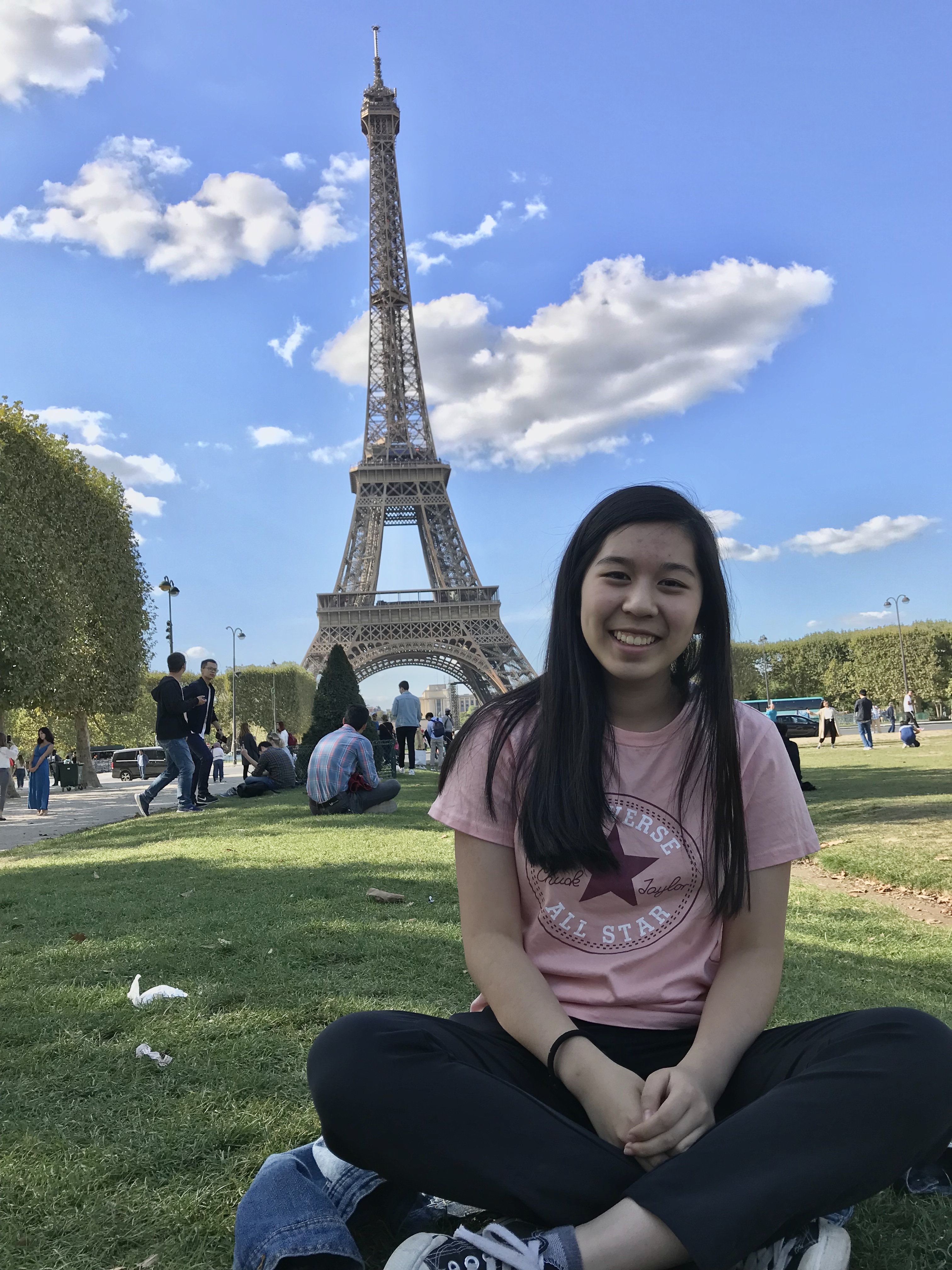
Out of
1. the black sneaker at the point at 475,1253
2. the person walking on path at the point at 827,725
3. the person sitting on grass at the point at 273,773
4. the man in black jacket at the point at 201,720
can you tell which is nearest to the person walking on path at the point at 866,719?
the person walking on path at the point at 827,725

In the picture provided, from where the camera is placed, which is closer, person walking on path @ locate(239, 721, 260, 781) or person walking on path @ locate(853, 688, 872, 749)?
person walking on path @ locate(239, 721, 260, 781)

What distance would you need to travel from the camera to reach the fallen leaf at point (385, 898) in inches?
216

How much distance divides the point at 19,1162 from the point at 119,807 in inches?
634

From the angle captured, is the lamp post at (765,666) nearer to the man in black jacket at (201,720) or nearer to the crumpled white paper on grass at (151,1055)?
the man in black jacket at (201,720)

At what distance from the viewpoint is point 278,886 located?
20.0 feet

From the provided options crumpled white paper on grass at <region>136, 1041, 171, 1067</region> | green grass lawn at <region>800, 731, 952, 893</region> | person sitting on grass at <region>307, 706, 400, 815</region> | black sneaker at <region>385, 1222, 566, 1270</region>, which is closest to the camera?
black sneaker at <region>385, 1222, 566, 1270</region>

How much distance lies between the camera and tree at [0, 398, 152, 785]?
19391 mm

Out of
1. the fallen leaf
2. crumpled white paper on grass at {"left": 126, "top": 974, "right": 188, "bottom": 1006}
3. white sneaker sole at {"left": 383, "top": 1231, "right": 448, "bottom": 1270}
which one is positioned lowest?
the fallen leaf

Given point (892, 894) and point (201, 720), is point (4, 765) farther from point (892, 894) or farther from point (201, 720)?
point (892, 894)

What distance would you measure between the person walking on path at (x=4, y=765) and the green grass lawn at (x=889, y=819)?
13147mm

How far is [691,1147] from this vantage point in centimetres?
159

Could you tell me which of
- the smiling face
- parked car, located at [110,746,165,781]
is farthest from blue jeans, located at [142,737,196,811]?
parked car, located at [110,746,165,781]

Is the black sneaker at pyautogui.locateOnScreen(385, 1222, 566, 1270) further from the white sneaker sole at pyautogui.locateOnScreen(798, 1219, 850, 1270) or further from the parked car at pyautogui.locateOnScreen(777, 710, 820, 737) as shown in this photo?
the parked car at pyautogui.locateOnScreen(777, 710, 820, 737)

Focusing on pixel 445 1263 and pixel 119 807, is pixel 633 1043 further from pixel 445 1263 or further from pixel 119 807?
pixel 119 807
